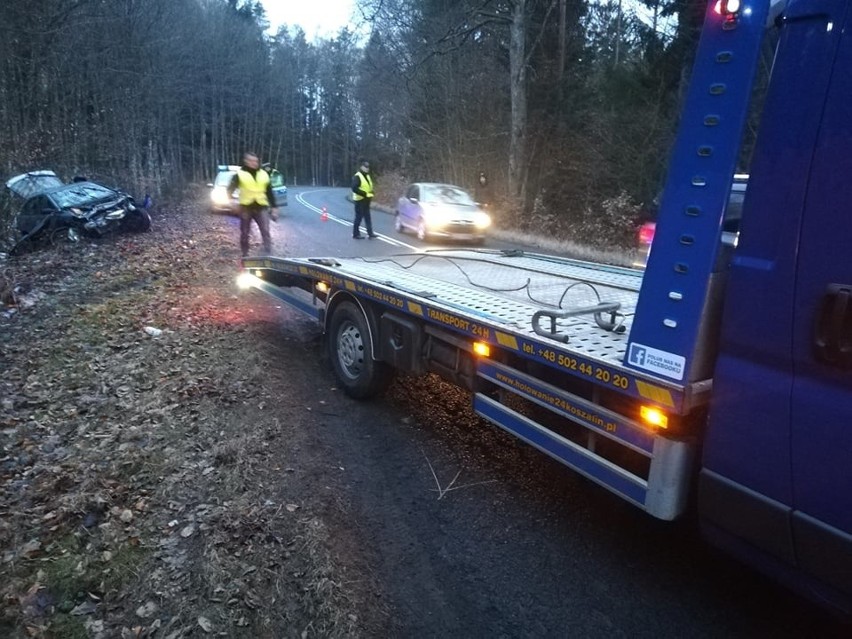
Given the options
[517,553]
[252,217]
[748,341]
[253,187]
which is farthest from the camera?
[252,217]

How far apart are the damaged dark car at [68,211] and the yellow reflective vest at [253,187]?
703 centimetres

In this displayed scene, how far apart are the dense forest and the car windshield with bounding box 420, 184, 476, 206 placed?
409 cm

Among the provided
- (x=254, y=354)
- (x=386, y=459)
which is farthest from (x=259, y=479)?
(x=254, y=354)

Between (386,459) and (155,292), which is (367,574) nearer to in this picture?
(386,459)

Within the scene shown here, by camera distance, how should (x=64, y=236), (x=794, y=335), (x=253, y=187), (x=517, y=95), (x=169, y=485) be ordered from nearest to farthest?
(x=794, y=335), (x=169, y=485), (x=253, y=187), (x=64, y=236), (x=517, y=95)

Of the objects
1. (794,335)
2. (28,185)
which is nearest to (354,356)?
(794,335)

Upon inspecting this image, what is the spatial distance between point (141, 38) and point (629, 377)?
27.3m

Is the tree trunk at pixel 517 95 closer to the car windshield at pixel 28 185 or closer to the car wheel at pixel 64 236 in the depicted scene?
the car wheel at pixel 64 236

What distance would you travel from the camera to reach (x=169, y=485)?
13.8 ft

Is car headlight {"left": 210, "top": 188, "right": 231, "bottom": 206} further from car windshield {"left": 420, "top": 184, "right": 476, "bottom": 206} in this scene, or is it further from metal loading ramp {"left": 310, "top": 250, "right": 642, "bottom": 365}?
metal loading ramp {"left": 310, "top": 250, "right": 642, "bottom": 365}

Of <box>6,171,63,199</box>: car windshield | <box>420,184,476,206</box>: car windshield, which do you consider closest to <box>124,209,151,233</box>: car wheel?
<box>6,171,63,199</box>: car windshield

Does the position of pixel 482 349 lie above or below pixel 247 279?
above

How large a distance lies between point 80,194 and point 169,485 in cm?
1434

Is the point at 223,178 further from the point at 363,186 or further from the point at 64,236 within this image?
the point at 363,186
